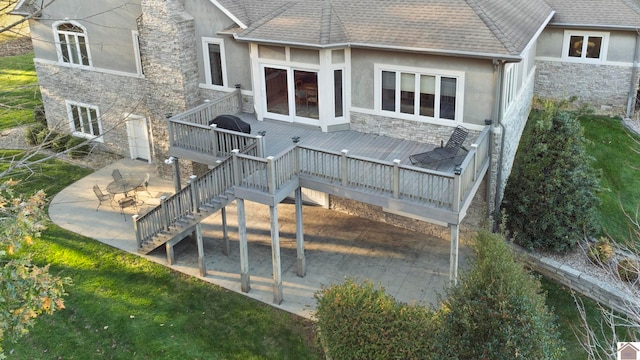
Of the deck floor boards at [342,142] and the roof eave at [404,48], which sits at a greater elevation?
the roof eave at [404,48]

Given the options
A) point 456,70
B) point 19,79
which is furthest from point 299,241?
point 19,79

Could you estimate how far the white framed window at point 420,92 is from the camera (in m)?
16.5

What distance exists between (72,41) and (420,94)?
52.0ft

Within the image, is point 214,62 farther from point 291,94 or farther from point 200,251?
point 200,251

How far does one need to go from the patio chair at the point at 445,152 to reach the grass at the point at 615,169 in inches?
192

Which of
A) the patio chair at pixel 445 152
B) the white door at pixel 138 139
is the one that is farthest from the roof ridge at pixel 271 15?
the white door at pixel 138 139

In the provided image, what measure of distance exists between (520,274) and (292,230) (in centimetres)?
961

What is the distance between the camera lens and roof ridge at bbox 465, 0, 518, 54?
1518 centimetres

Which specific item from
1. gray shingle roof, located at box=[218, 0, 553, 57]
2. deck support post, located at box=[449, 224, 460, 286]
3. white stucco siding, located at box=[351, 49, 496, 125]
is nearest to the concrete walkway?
deck support post, located at box=[449, 224, 460, 286]

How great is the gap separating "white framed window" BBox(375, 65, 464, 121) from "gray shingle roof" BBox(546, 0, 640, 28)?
35.1ft

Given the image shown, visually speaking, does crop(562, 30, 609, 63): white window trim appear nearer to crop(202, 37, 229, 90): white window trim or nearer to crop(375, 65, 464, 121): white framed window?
crop(375, 65, 464, 121): white framed window

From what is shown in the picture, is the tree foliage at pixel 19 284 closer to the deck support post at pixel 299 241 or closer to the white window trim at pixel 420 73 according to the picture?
the deck support post at pixel 299 241

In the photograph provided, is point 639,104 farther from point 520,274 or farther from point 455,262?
point 520,274

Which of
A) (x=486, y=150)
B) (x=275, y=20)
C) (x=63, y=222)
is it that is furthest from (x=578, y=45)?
(x=63, y=222)
